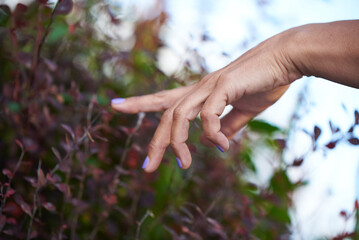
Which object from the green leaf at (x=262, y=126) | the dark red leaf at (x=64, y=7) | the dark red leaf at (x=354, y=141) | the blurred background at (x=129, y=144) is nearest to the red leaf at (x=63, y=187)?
the blurred background at (x=129, y=144)

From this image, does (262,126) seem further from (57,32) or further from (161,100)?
(57,32)

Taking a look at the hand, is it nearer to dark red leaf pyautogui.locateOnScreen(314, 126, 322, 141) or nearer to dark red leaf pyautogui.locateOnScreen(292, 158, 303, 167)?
dark red leaf pyautogui.locateOnScreen(314, 126, 322, 141)

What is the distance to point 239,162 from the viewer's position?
172cm

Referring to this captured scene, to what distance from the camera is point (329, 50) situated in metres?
0.87

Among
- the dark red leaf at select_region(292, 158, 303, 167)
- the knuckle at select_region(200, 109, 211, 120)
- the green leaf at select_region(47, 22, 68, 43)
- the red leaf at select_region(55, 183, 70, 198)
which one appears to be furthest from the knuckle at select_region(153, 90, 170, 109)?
the green leaf at select_region(47, 22, 68, 43)

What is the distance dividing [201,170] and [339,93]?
820mm

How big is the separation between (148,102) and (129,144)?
55 cm

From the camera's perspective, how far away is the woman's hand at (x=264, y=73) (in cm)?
87

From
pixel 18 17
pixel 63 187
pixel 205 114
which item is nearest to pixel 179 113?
pixel 205 114

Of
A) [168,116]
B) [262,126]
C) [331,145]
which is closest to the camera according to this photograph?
[168,116]

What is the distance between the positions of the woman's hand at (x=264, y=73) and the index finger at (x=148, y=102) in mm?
120

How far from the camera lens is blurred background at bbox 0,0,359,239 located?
112 centimetres

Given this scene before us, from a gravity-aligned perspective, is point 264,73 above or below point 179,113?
above

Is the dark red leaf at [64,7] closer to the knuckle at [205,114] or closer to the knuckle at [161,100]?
the knuckle at [161,100]
